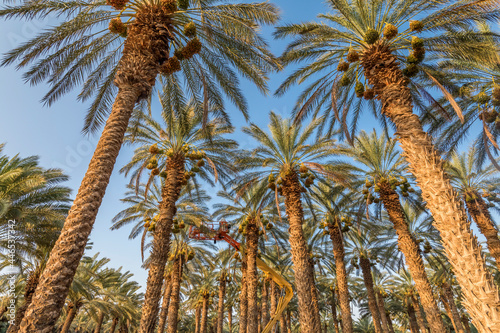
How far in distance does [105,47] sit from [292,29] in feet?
19.7

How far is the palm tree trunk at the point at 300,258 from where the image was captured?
11.4 m

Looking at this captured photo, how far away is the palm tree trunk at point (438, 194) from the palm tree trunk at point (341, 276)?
1112 centimetres

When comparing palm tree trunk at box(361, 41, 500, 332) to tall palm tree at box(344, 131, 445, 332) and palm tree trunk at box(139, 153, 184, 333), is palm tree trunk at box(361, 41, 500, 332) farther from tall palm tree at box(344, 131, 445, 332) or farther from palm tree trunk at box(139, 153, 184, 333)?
Answer: palm tree trunk at box(139, 153, 184, 333)

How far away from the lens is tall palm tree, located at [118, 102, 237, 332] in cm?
1036

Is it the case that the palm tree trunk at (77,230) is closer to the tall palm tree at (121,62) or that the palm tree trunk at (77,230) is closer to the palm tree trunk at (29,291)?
the tall palm tree at (121,62)

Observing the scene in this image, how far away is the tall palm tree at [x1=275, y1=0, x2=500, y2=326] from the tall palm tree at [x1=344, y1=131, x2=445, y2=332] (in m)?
3.28

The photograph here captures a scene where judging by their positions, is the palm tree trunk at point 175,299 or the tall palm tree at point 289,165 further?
the palm tree trunk at point 175,299

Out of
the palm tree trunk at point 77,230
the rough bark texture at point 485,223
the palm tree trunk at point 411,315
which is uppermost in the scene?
the rough bark texture at point 485,223

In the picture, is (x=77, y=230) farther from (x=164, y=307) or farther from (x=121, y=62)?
(x=164, y=307)

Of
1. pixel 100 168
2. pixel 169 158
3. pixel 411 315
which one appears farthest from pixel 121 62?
pixel 411 315

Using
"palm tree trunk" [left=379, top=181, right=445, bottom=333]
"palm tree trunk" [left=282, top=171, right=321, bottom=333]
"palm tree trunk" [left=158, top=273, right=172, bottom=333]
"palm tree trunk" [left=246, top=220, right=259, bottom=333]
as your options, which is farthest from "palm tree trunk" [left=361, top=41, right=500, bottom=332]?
"palm tree trunk" [left=158, top=273, right=172, bottom=333]

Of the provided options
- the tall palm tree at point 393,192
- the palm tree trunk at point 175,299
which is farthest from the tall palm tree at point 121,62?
the palm tree trunk at point 175,299

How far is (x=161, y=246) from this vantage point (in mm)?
10805

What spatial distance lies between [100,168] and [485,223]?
61.1 feet
